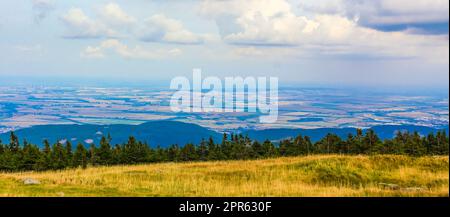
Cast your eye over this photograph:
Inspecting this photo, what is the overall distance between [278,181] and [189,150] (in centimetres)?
2679

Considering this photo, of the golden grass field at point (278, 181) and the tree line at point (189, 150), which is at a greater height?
the golden grass field at point (278, 181)

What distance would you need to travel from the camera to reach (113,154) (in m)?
40.8

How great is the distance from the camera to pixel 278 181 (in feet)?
69.1

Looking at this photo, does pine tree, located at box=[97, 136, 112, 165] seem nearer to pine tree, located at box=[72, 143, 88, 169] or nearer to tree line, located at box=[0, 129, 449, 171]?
tree line, located at box=[0, 129, 449, 171]

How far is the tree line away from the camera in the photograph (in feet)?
123

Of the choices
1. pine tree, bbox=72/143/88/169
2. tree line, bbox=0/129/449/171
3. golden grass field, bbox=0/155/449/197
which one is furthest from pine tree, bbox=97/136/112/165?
golden grass field, bbox=0/155/449/197

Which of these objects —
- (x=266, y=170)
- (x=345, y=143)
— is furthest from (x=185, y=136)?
(x=266, y=170)

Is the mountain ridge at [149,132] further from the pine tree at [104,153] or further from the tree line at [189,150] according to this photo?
the pine tree at [104,153]

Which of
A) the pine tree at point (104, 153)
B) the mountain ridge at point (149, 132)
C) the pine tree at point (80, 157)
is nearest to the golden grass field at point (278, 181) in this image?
the pine tree at point (80, 157)

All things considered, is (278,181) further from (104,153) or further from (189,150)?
(189,150)

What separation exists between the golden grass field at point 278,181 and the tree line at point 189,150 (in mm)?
15652

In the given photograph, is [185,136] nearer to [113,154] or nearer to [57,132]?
[57,132]

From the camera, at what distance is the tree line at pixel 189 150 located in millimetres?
37344

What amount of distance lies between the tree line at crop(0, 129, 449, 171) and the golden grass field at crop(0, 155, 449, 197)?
15652mm
